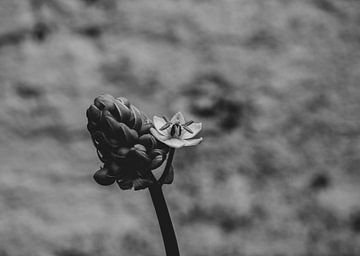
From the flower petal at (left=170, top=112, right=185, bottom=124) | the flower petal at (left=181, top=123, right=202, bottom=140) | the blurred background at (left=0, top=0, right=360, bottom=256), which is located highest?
the blurred background at (left=0, top=0, right=360, bottom=256)

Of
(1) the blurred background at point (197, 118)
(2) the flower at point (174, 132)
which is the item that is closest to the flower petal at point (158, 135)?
(2) the flower at point (174, 132)

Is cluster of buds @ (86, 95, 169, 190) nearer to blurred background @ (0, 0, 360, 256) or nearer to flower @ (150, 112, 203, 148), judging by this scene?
flower @ (150, 112, 203, 148)

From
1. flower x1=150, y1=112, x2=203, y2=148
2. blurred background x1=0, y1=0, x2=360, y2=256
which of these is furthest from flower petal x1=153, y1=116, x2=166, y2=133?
blurred background x1=0, y1=0, x2=360, y2=256

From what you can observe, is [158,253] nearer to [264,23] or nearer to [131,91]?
A: [131,91]

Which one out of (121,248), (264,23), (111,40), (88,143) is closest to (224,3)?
(264,23)

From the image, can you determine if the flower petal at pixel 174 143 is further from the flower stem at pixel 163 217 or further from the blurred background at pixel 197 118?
the blurred background at pixel 197 118

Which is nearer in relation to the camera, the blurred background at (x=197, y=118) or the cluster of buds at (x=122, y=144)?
the cluster of buds at (x=122, y=144)

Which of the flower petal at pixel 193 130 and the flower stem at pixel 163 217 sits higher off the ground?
the flower petal at pixel 193 130

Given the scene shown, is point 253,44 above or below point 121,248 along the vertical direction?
above
